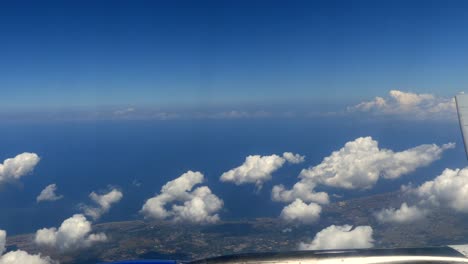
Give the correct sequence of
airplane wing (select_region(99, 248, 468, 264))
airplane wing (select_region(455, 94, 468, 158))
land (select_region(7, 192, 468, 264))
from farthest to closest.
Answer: land (select_region(7, 192, 468, 264)) < airplane wing (select_region(455, 94, 468, 158)) < airplane wing (select_region(99, 248, 468, 264))

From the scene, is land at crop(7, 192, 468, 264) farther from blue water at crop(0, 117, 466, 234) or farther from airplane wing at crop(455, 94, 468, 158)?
airplane wing at crop(455, 94, 468, 158)

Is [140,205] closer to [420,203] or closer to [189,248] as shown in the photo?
[189,248]

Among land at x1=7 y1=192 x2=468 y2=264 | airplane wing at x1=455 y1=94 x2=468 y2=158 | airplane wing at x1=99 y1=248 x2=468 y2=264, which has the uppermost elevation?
airplane wing at x1=455 y1=94 x2=468 y2=158

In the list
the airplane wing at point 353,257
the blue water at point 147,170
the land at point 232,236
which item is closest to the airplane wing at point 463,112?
the airplane wing at point 353,257

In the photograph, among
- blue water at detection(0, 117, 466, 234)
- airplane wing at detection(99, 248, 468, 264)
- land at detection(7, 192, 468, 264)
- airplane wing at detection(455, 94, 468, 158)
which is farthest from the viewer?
blue water at detection(0, 117, 466, 234)

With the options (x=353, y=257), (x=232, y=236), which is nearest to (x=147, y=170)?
(x=232, y=236)

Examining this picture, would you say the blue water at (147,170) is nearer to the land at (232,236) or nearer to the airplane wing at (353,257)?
the land at (232,236)

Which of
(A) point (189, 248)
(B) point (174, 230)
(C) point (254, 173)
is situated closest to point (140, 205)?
(B) point (174, 230)

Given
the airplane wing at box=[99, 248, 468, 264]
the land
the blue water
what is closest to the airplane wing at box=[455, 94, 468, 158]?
the airplane wing at box=[99, 248, 468, 264]
